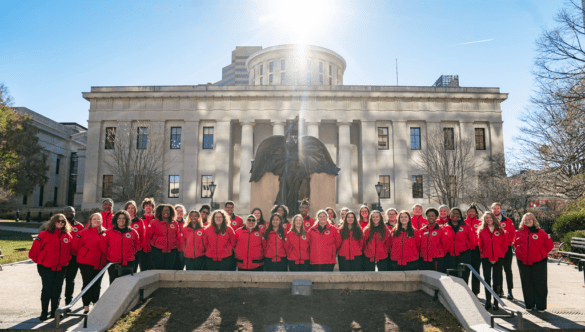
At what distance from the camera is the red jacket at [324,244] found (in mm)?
7250

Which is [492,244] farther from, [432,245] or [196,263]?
[196,263]

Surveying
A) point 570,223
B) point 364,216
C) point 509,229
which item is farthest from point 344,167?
point 509,229

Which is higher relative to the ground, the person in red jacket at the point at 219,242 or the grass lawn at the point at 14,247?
the person in red jacket at the point at 219,242

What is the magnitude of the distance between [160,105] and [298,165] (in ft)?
99.7

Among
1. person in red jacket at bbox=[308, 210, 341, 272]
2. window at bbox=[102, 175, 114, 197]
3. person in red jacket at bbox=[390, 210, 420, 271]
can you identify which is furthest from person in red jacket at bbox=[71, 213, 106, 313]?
window at bbox=[102, 175, 114, 197]

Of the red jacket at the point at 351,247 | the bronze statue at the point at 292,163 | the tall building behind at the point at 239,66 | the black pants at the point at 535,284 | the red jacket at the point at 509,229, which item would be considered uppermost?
the tall building behind at the point at 239,66

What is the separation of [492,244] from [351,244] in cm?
259

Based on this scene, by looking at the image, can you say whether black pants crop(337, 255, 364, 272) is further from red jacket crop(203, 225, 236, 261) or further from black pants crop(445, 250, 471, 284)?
red jacket crop(203, 225, 236, 261)

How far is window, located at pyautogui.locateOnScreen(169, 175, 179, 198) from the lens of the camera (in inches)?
1497

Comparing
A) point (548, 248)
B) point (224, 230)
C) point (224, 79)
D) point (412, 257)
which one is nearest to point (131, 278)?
point (224, 230)

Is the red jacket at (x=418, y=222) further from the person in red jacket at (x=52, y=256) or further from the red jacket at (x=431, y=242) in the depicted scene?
the person in red jacket at (x=52, y=256)

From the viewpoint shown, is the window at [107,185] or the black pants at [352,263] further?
the window at [107,185]

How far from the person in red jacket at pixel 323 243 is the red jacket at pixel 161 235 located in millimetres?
2715

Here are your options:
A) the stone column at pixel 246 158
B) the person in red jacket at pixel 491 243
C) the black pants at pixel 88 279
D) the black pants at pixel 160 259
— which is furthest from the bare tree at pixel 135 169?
the person in red jacket at pixel 491 243
